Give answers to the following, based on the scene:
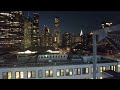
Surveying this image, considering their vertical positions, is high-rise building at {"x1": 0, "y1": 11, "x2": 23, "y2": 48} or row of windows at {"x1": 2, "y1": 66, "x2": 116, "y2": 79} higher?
high-rise building at {"x1": 0, "y1": 11, "x2": 23, "y2": 48}

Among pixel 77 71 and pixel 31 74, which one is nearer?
pixel 31 74

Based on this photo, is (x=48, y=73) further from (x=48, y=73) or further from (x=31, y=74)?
(x=31, y=74)

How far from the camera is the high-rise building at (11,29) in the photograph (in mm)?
27703

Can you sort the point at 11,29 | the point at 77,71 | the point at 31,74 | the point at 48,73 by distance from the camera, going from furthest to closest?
the point at 11,29, the point at 77,71, the point at 48,73, the point at 31,74

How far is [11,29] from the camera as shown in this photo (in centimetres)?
2912

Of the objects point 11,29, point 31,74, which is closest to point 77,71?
point 31,74

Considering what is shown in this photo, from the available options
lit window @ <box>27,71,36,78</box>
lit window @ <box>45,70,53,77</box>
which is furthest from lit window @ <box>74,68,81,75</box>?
lit window @ <box>27,71,36,78</box>

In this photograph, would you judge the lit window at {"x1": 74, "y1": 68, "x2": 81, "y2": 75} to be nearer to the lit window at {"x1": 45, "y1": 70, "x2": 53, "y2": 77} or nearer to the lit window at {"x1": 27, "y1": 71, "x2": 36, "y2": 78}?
the lit window at {"x1": 45, "y1": 70, "x2": 53, "y2": 77}

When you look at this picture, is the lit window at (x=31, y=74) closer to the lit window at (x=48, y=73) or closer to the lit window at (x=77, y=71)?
the lit window at (x=48, y=73)

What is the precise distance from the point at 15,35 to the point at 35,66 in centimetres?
2023

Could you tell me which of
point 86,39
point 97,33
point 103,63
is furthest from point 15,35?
point 97,33

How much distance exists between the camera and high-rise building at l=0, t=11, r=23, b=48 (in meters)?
27.7
